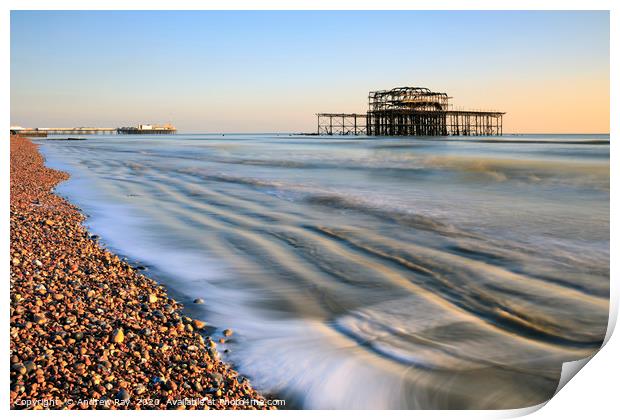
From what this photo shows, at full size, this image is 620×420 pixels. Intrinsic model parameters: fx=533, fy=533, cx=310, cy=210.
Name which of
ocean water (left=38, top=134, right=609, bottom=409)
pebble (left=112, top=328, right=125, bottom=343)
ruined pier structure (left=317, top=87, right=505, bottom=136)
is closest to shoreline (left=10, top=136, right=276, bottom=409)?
pebble (left=112, top=328, right=125, bottom=343)

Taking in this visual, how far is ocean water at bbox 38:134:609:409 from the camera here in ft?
11.9

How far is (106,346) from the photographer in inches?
137

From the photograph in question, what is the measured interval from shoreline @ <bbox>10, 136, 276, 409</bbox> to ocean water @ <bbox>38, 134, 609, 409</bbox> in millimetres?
238

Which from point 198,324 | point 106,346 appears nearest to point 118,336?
point 106,346

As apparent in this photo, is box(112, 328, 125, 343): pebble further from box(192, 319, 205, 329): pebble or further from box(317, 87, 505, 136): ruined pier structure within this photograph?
box(317, 87, 505, 136): ruined pier structure

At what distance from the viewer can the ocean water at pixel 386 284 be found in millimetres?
3631

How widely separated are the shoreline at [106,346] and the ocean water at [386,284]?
24cm

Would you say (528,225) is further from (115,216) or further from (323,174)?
(323,174)

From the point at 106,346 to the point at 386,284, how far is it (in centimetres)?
286

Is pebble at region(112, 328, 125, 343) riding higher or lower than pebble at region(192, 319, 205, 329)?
higher

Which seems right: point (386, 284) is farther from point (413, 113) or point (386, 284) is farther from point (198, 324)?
point (413, 113)

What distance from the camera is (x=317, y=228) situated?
820 cm

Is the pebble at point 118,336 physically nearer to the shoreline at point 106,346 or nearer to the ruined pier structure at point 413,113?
the shoreline at point 106,346

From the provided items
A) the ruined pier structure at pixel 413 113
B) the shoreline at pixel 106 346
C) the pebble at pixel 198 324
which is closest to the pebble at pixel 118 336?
the shoreline at pixel 106 346
